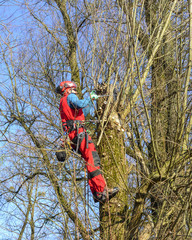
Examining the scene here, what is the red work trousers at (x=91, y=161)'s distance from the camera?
3883mm

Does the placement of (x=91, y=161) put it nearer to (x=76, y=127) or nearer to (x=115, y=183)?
(x=115, y=183)

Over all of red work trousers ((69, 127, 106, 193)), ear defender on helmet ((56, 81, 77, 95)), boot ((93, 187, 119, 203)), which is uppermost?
ear defender on helmet ((56, 81, 77, 95))

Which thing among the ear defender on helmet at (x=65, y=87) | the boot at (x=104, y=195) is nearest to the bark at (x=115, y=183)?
the boot at (x=104, y=195)

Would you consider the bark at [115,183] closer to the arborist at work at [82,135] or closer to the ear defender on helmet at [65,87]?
the arborist at work at [82,135]

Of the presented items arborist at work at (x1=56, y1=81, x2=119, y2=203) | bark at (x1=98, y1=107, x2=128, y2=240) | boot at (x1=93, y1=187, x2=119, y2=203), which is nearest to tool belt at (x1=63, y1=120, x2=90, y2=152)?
arborist at work at (x1=56, y1=81, x2=119, y2=203)

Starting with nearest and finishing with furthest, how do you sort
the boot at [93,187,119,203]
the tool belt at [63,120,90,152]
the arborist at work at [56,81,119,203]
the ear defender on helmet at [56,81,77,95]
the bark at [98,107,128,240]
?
the bark at [98,107,128,240]
the boot at [93,187,119,203]
the arborist at work at [56,81,119,203]
the tool belt at [63,120,90,152]
the ear defender on helmet at [56,81,77,95]

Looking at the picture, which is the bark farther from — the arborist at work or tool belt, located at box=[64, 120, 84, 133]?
tool belt, located at box=[64, 120, 84, 133]

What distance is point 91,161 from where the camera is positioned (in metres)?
3.95

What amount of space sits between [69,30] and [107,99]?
3.12m

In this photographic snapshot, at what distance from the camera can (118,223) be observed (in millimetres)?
3543

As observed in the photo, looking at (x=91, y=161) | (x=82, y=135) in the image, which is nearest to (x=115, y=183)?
(x=91, y=161)

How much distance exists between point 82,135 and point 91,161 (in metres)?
0.43

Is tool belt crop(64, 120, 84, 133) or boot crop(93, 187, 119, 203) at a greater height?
tool belt crop(64, 120, 84, 133)

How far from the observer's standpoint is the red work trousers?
3.88 m
